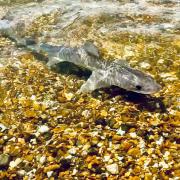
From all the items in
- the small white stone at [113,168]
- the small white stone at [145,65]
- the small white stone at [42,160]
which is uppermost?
the small white stone at [145,65]

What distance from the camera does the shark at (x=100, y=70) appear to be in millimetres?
8641

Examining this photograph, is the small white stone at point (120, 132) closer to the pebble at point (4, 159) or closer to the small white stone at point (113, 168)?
the small white stone at point (113, 168)

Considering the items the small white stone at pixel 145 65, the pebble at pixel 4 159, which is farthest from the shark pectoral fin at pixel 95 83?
Answer: the pebble at pixel 4 159

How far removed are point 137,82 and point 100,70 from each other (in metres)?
1.88

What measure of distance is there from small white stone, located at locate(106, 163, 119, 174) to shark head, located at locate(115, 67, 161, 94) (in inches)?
82.3

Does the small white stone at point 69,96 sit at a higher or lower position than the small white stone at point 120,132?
higher

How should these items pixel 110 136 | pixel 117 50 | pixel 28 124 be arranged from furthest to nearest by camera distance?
1. pixel 117 50
2. pixel 28 124
3. pixel 110 136

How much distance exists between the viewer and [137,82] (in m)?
8.62

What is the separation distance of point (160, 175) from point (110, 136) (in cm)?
163

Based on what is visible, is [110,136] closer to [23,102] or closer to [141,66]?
[23,102]

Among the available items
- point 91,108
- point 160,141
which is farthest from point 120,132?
point 91,108

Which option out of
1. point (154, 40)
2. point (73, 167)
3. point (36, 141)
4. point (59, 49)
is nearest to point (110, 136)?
point (73, 167)

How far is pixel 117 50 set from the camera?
1249 cm

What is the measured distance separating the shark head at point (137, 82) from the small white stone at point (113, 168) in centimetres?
209
